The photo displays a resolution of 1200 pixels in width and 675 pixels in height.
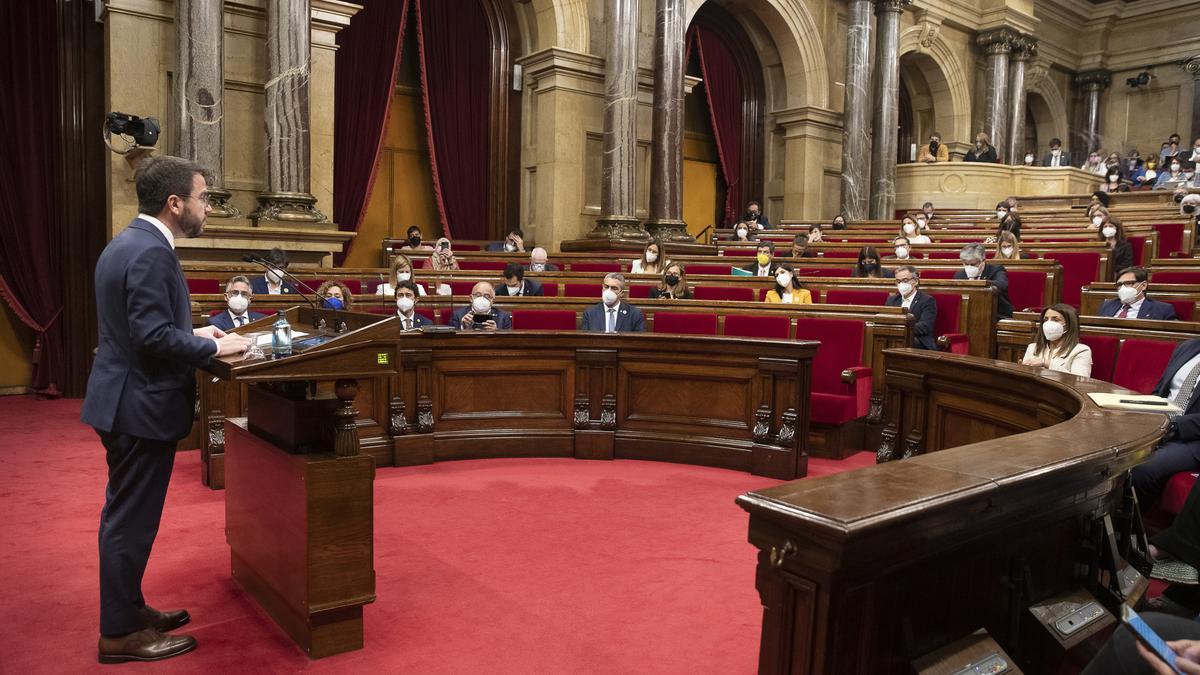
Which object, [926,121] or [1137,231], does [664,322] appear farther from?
[926,121]

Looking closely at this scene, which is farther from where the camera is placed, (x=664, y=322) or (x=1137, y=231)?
(x=1137, y=231)

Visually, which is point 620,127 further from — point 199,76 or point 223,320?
point 223,320

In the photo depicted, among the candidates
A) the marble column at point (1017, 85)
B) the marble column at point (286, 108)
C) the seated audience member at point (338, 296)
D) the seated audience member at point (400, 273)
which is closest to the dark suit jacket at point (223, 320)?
the seated audience member at point (338, 296)

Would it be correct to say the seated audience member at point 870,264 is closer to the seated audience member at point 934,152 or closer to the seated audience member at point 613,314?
the seated audience member at point 613,314

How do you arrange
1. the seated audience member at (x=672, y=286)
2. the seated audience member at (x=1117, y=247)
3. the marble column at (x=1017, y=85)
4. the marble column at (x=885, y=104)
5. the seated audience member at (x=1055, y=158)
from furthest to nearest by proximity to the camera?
the marble column at (x=1017, y=85) < the seated audience member at (x=1055, y=158) < the marble column at (x=885, y=104) < the seated audience member at (x=1117, y=247) < the seated audience member at (x=672, y=286)

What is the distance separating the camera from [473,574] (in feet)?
11.0

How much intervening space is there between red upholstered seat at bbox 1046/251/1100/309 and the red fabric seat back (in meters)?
3.53

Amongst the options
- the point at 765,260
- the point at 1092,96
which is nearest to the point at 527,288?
the point at 765,260

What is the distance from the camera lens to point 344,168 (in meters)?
10.7

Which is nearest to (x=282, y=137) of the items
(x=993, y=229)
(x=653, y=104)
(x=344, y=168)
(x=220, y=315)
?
(x=344, y=168)

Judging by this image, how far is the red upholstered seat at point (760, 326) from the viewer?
5.89m

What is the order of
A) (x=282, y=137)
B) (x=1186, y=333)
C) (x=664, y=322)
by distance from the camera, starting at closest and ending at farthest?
(x=1186, y=333) → (x=664, y=322) → (x=282, y=137)

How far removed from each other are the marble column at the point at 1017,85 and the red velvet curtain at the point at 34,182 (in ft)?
57.2

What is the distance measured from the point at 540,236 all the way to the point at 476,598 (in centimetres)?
900
